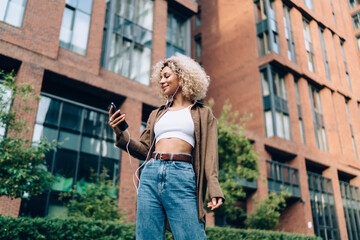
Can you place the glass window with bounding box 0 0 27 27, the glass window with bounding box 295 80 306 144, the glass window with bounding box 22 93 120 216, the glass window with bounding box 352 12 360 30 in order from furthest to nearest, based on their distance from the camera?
the glass window with bounding box 352 12 360 30
the glass window with bounding box 295 80 306 144
the glass window with bounding box 22 93 120 216
the glass window with bounding box 0 0 27 27

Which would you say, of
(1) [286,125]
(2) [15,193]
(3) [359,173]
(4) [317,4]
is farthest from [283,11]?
(2) [15,193]

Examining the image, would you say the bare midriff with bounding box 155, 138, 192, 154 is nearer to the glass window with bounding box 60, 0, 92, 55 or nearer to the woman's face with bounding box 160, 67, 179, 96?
the woman's face with bounding box 160, 67, 179, 96

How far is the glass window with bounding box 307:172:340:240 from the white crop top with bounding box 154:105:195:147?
1026 inches

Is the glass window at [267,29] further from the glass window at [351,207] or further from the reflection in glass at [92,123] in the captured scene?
the reflection in glass at [92,123]

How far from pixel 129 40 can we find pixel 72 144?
7676 millimetres

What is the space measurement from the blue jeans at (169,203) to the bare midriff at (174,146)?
118 millimetres

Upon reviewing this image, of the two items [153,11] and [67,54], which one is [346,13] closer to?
[153,11]

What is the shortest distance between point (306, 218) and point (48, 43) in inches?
866

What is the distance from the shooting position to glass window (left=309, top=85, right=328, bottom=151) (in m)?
28.5

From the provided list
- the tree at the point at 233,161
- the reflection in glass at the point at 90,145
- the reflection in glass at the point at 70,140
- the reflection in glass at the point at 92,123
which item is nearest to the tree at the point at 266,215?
the tree at the point at 233,161

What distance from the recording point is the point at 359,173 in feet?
102

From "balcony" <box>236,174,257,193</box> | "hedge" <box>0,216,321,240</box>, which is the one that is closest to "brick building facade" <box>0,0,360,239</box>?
"balcony" <box>236,174,257,193</box>

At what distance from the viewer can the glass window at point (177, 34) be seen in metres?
21.3

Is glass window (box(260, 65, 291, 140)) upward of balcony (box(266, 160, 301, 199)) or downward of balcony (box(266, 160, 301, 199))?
upward
